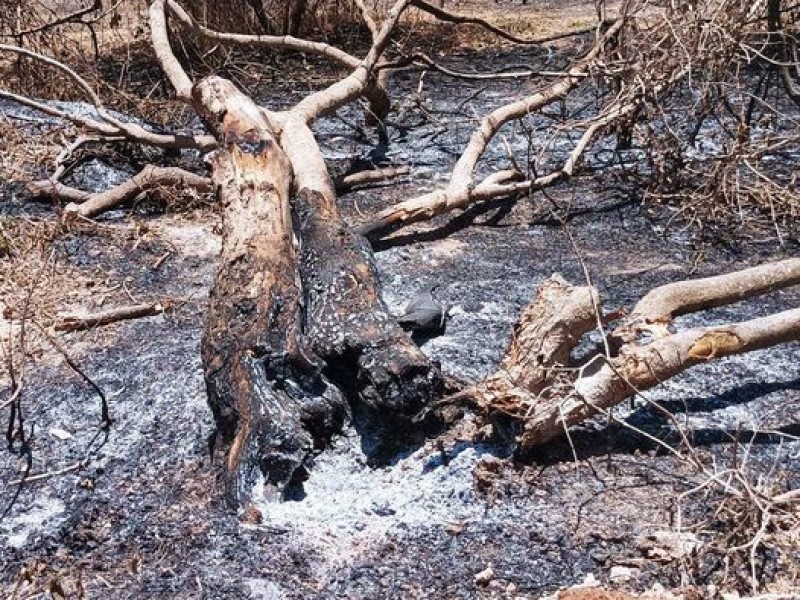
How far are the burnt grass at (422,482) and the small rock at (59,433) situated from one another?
0.02 m

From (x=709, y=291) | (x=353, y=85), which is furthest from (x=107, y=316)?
(x=709, y=291)

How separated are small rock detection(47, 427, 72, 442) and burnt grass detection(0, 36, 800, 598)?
0.02m

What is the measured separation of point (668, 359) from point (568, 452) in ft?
1.41

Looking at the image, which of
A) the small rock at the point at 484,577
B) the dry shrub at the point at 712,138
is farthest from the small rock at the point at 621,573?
the dry shrub at the point at 712,138

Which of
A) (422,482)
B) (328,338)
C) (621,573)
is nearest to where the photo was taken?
(621,573)

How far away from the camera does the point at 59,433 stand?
3.74m

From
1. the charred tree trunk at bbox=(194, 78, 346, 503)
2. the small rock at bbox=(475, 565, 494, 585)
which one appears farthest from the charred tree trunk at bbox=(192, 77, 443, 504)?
the small rock at bbox=(475, 565, 494, 585)

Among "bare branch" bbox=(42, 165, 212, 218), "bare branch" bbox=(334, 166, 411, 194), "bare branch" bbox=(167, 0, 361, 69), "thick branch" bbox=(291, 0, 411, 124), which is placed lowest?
"bare branch" bbox=(334, 166, 411, 194)

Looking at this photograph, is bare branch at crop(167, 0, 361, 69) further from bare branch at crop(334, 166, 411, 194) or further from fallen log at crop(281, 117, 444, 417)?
fallen log at crop(281, 117, 444, 417)

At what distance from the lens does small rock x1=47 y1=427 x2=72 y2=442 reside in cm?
372

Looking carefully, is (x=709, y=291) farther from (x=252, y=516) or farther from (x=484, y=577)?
(x=252, y=516)

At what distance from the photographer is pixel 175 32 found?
7508 millimetres

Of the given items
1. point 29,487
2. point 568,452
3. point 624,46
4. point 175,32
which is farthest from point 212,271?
point 175,32

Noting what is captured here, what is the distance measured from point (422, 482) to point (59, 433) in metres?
1.35
